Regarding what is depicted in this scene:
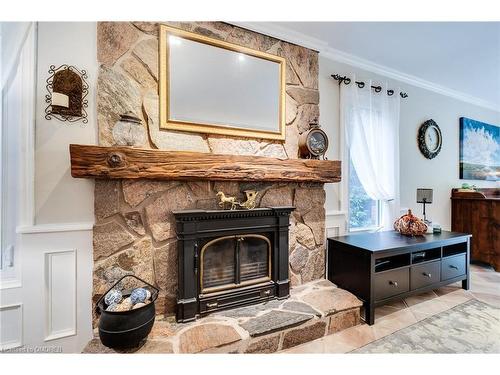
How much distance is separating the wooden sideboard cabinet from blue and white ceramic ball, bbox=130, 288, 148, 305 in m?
4.40

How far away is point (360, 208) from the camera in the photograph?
2.84 metres

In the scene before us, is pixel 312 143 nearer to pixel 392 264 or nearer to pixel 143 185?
pixel 392 264

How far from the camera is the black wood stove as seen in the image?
1687 millimetres

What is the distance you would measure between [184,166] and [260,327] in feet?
4.11

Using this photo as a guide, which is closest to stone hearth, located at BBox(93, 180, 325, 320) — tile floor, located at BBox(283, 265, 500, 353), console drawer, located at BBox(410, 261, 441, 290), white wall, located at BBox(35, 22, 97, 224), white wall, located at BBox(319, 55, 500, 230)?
white wall, located at BBox(35, 22, 97, 224)

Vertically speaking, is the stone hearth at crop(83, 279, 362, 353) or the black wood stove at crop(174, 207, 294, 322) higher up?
the black wood stove at crop(174, 207, 294, 322)

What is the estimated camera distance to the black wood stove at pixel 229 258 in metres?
1.69

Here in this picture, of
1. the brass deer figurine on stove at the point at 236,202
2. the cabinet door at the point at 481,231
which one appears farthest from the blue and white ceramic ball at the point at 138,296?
the cabinet door at the point at 481,231

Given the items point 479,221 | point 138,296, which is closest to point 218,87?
point 138,296

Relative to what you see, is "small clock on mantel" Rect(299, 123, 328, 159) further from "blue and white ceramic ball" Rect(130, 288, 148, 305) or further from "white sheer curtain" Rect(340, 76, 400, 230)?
"blue and white ceramic ball" Rect(130, 288, 148, 305)
